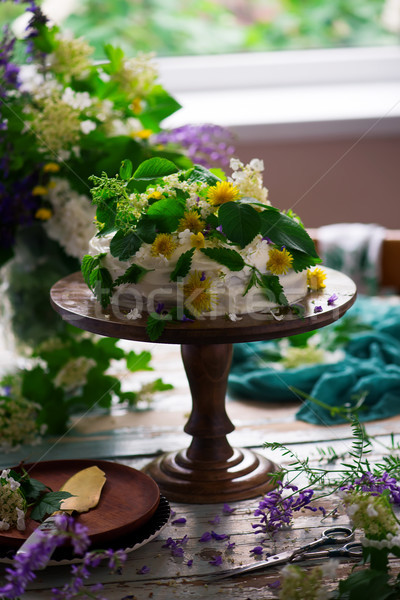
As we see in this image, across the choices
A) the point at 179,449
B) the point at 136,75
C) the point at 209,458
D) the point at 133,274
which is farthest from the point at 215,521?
the point at 136,75

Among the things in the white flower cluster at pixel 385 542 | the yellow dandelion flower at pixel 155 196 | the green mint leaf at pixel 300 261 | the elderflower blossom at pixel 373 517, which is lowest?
the white flower cluster at pixel 385 542

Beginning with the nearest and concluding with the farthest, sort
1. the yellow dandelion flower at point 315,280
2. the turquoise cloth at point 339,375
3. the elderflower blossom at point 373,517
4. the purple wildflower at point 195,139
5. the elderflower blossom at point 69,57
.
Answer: the elderflower blossom at point 373,517
the yellow dandelion flower at point 315,280
the turquoise cloth at point 339,375
the elderflower blossom at point 69,57
the purple wildflower at point 195,139

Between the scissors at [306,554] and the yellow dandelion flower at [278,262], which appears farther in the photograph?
the yellow dandelion flower at [278,262]

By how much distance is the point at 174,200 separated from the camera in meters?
1.12

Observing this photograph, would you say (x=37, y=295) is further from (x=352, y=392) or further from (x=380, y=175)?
(x=380, y=175)

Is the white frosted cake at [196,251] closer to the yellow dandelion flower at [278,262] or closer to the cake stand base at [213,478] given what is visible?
the yellow dandelion flower at [278,262]

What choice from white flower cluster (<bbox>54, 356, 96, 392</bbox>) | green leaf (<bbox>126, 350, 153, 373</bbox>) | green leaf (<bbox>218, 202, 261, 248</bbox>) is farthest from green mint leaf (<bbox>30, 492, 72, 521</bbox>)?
green leaf (<bbox>126, 350, 153, 373</bbox>)

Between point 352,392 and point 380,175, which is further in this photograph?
point 380,175

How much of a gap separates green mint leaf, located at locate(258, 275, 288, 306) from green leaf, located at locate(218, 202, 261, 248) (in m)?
0.07

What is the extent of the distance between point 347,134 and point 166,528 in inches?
81.4

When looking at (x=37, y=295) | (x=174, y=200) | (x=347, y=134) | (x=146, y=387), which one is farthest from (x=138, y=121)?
(x=347, y=134)

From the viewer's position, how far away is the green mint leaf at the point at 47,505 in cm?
104

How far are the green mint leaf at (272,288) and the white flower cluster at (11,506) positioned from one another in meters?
0.41

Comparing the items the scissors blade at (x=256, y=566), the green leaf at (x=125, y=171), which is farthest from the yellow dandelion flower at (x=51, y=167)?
the scissors blade at (x=256, y=566)
